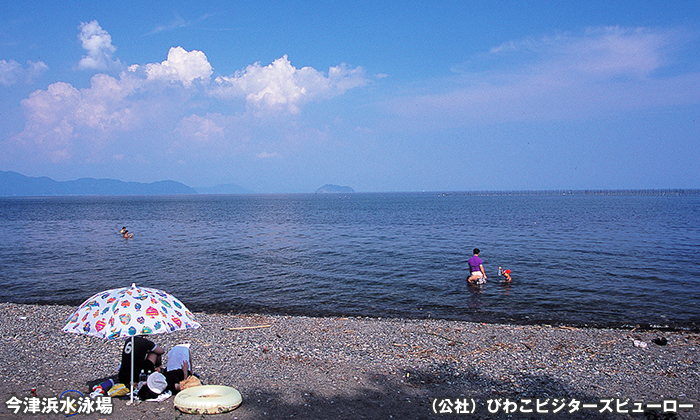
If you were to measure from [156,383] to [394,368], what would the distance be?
5839 millimetres

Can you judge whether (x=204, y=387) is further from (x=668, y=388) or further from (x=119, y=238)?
(x=119, y=238)

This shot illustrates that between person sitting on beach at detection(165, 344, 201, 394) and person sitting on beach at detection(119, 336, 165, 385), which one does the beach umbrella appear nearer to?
Answer: person sitting on beach at detection(119, 336, 165, 385)

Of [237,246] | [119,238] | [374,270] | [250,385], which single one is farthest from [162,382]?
[119,238]

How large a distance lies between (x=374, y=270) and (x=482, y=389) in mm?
19164

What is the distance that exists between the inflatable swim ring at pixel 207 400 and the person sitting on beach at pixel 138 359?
1.33 metres

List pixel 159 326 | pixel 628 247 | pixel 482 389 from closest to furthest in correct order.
A: pixel 159 326 → pixel 482 389 → pixel 628 247

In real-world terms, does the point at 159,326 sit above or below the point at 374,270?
above

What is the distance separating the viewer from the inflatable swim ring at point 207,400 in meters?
8.27

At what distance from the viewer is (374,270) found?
2897 centimetres

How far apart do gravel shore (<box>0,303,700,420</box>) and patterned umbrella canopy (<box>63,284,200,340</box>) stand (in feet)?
7.14

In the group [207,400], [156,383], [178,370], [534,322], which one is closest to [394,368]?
[207,400]

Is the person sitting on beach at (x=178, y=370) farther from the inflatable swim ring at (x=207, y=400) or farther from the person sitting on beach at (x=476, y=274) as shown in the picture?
the person sitting on beach at (x=476, y=274)

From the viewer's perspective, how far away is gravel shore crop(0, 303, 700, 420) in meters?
8.80

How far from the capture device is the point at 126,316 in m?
7.41
